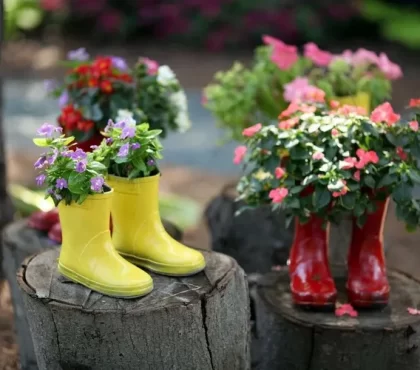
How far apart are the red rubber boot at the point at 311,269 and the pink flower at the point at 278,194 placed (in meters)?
0.16

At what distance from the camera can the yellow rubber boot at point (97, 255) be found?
2096 millimetres

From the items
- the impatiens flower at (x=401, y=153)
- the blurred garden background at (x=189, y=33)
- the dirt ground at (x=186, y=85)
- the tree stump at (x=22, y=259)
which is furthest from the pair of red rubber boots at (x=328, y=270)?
the blurred garden background at (x=189, y=33)

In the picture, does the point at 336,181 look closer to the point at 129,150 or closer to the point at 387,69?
the point at 129,150

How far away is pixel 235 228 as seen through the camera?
356 centimetres

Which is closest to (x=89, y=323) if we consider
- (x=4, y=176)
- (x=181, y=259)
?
(x=181, y=259)

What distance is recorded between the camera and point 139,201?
2219 millimetres

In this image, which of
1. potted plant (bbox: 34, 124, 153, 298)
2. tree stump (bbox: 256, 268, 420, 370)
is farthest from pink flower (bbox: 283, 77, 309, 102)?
potted plant (bbox: 34, 124, 153, 298)

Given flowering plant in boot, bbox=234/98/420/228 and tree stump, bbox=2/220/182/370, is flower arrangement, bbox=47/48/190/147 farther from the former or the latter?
flowering plant in boot, bbox=234/98/420/228

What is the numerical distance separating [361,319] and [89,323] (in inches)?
33.2

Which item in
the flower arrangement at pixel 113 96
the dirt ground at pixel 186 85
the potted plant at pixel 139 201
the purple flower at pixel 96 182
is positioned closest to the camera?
the purple flower at pixel 96 182

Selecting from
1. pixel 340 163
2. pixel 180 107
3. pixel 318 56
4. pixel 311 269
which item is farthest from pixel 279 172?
pixel 318 56

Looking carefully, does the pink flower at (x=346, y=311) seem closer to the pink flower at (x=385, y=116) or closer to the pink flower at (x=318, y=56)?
the pink flower at (x=385, y=116)

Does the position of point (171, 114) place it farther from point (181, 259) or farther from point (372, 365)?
point (372, 365)

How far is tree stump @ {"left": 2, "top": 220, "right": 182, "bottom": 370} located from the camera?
117 inches
